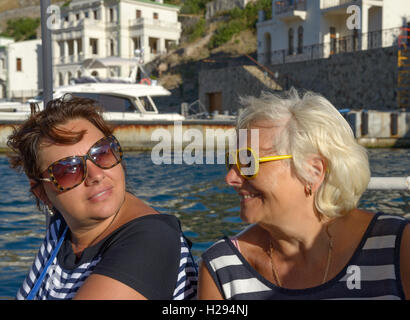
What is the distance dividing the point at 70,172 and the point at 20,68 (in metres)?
48.9

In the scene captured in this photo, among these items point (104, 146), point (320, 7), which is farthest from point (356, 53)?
point (104, 146)

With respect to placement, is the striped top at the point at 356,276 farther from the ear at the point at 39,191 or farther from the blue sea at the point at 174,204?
the blue sea at the point at 174,204

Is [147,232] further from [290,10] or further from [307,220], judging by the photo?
[290,10]

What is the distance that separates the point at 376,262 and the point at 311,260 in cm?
23

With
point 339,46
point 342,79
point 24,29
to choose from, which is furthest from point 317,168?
point 24,29

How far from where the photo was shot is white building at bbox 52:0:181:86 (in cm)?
4316

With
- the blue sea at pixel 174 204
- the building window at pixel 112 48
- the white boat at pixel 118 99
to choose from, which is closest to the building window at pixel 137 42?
the building window at pixel 112 48

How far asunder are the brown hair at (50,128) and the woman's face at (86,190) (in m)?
0.03

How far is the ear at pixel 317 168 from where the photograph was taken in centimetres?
184

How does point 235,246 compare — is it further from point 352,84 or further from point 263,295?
point 352,84

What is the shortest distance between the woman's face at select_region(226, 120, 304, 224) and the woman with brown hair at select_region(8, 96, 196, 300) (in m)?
0.33

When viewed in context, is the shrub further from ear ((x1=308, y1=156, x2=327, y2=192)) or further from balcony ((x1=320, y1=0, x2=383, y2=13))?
ear ((x1=308, y1=156, x2=327, y2=192))

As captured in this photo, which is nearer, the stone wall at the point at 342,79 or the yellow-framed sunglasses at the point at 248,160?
the yellow-framed sunglasses at the point at 248,160

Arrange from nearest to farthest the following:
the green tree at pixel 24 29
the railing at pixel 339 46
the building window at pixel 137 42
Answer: the railing at pixel 339 46 → the building window at pixel 137 42 → the green tree at pixel 24 29
